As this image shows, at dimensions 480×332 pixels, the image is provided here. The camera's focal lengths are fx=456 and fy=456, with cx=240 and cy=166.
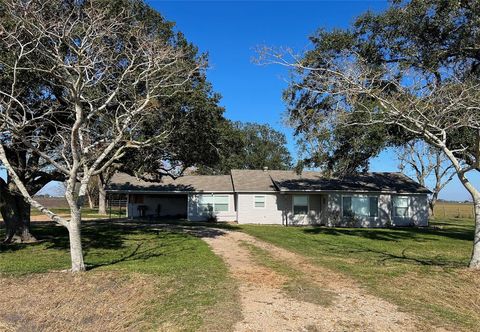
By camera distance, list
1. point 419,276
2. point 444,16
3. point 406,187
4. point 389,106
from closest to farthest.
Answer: point 419,276, point 389,106, point 444,16, point 406,187

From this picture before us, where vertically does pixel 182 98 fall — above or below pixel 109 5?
below

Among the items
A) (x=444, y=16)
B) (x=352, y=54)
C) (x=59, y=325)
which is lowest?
(x=59, y=325)

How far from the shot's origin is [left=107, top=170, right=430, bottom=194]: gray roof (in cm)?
3072

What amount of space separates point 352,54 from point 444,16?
9.92 ft

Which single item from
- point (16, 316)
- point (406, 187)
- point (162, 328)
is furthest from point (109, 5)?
point (406, 187)

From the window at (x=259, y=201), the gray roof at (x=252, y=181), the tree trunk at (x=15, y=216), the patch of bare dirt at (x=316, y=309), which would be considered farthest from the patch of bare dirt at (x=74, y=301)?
the gray roof at (x=252, y=181)

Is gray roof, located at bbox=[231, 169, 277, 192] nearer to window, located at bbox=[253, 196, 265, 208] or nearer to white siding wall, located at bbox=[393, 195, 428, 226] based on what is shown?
window, located at bbox=[253, 196, 265, 208]

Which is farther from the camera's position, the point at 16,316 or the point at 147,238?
the point at 147,238

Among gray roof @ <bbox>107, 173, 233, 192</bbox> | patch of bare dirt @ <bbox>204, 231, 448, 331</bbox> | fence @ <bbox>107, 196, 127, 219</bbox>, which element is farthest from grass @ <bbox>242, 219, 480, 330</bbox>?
fence @ <bbox>107, 196, 127, 219</bbox>

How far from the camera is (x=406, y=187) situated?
105ft

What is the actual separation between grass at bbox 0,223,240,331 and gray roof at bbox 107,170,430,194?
1102cm

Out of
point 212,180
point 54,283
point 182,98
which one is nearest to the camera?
point 54,283

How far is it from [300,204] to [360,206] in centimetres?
396

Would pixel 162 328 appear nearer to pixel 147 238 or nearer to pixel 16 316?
pixel 16 316
